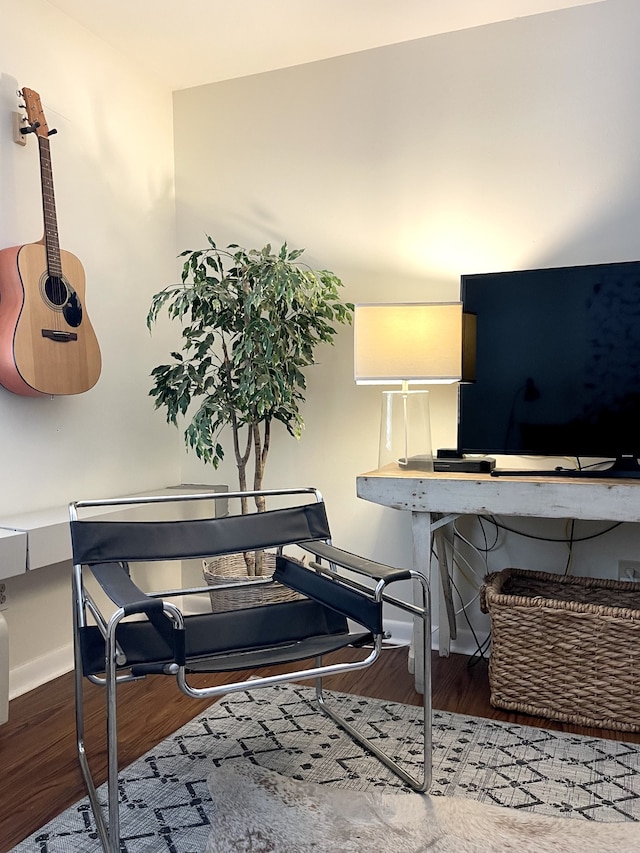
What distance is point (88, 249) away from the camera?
9.16ft

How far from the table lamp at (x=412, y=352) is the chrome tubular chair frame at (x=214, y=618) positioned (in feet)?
1.73

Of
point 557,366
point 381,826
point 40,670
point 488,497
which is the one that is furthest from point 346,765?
point 557,366

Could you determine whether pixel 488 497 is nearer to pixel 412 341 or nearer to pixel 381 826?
pixel 412 341

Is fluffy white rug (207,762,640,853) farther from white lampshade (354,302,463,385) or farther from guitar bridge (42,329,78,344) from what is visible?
guitar bridge (42,329,78,344)

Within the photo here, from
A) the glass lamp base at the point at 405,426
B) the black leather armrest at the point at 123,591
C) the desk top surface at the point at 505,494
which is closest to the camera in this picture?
the black leather armrest at the point at 123,591

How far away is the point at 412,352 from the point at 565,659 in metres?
1.07

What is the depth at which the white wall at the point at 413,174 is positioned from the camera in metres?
2.53

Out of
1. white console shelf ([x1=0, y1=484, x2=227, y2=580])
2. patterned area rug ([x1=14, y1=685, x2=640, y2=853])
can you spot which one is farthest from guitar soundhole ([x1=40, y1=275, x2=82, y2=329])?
patterned area rug ([x1=14, y1=685, x2=640, y2=853])

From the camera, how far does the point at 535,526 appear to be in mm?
2668

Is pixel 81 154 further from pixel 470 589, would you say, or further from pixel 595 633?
pixel 595 633

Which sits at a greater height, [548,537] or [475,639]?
[548,537]

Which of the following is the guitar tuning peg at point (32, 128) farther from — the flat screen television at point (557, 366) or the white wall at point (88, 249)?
the flat screen television at point (557, 366)

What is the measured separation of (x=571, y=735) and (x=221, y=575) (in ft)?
4.46

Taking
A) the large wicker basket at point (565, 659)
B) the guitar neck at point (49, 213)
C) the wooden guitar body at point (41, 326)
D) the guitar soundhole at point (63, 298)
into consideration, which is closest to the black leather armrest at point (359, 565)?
the large wicker basket at point (565, 659)
